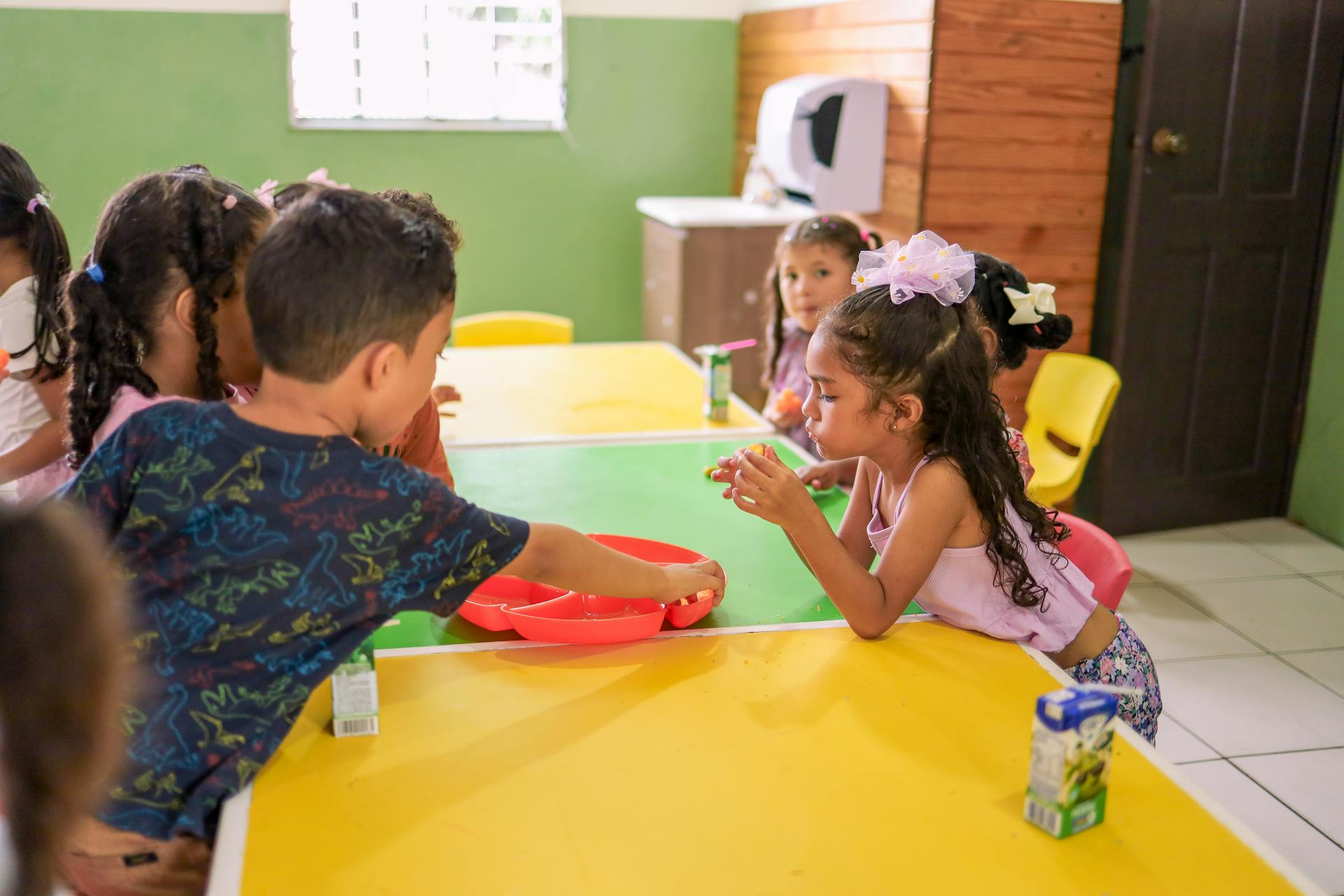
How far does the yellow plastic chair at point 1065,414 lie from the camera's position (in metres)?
2.76

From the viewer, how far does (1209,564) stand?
11.6 ft

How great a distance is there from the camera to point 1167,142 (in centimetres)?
343

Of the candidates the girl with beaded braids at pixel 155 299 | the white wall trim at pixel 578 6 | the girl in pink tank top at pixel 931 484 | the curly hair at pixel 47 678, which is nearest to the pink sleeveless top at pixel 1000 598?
the girl in pink tank top at pixel 931 484

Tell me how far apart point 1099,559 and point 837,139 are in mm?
2221

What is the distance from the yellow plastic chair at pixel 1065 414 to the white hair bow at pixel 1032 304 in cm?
98

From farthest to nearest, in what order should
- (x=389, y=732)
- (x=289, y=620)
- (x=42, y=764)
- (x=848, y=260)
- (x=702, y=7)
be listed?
1. (x=702, y=7)
2. (x=848, y=260)
3. (x=389, y=732)
4. (x=289, y=620)
5. (x=42, y=764)

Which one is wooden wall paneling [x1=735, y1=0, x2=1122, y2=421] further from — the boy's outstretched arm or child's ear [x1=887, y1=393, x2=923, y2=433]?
the boy's outstretched arm

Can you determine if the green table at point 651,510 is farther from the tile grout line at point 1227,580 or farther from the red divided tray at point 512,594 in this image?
the tile grout line at point 1227,580

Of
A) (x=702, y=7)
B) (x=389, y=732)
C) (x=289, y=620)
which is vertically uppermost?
(x=702, y=7)

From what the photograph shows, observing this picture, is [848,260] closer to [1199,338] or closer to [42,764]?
[1199,338]

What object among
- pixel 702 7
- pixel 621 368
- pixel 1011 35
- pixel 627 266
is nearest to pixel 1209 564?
pixel 1011 35


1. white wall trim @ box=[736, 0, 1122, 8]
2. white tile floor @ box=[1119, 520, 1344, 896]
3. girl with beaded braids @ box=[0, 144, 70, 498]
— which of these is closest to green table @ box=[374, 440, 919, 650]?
girl with beaded braids @ box=[0, 144, 70, 498]

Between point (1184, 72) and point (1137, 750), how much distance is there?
2.87 m

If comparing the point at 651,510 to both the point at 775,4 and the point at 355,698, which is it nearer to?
the point at 355,698
